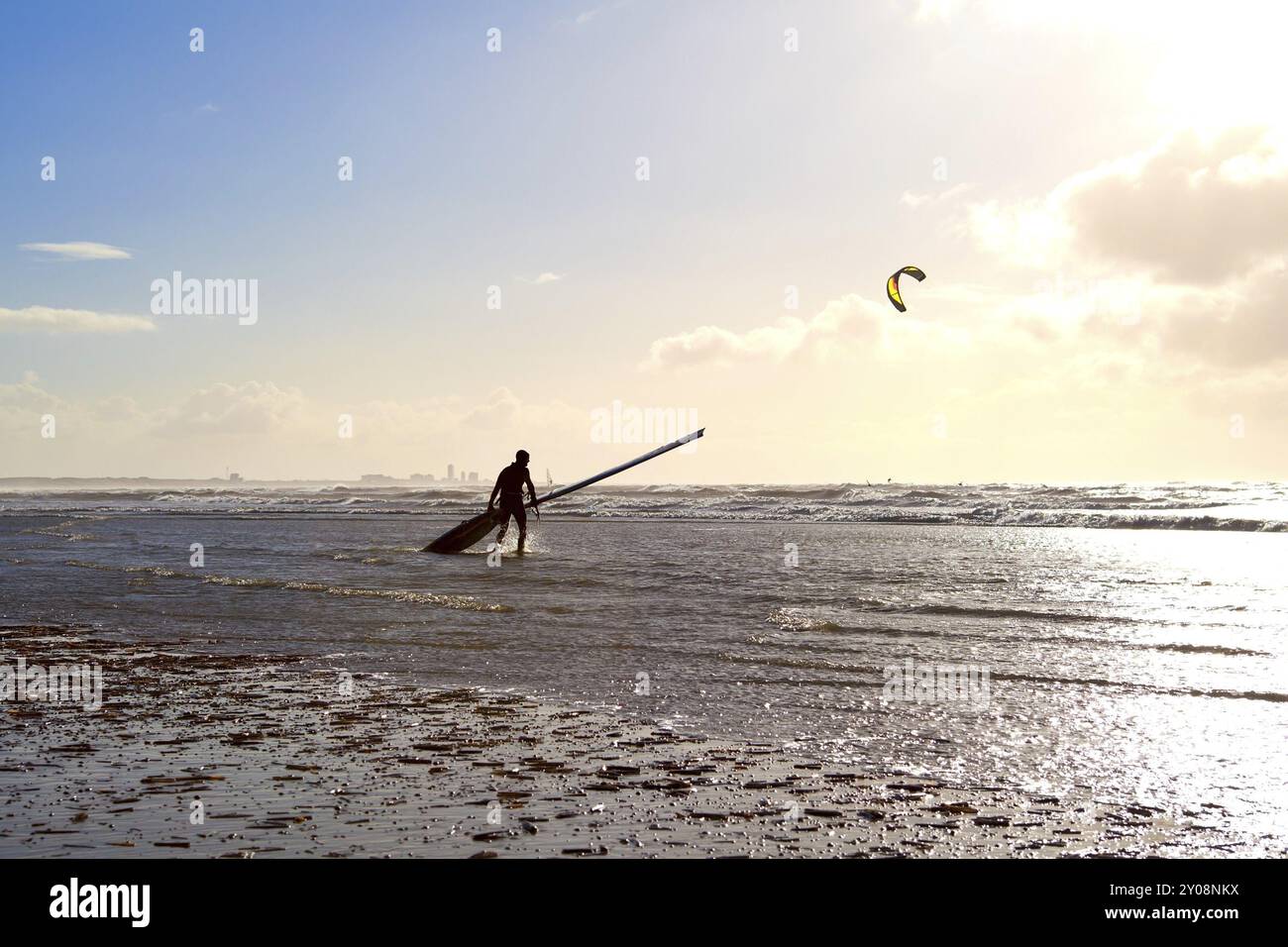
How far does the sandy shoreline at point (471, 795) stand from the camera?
3941 mm

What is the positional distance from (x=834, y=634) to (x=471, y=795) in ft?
20.1

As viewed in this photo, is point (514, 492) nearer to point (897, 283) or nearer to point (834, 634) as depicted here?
point (897, 283)

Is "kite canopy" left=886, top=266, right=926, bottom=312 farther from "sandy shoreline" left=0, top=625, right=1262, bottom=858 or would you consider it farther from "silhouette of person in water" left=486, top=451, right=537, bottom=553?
"sandy shoreline" left=0, top=625, right=1262, bottom=858

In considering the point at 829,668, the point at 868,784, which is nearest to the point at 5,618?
the point at 829,668

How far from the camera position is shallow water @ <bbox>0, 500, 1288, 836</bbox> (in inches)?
224

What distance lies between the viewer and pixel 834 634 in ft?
33.1

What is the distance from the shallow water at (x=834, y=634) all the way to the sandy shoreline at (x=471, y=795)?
0.53 m

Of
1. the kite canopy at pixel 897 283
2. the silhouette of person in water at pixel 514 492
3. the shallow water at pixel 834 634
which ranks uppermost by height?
the kite canopy at pixel 897 283

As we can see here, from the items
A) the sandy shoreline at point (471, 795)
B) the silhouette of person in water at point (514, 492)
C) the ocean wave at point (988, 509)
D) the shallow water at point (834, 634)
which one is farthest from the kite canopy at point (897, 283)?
the ocean wave at point (988, 509)

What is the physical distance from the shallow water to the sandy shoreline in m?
0.53

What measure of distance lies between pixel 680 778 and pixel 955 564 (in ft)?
46.5

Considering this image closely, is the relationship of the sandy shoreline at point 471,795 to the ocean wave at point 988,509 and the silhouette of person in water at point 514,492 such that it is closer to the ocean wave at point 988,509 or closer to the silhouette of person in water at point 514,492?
the silhouette of person in water at point 514,492

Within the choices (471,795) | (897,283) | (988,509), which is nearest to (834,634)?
(471,795)
